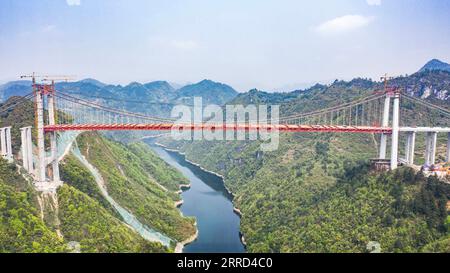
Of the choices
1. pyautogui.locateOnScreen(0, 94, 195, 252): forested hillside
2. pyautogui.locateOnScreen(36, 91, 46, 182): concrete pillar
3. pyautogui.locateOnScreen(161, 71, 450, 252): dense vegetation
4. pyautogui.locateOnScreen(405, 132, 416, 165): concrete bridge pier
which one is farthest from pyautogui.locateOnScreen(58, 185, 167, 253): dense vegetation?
pyautogui.locateOnScreen(405, 132, 416, 165): concrete bridge pier

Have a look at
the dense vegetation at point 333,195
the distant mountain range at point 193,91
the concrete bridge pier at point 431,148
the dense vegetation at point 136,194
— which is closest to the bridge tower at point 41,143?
the dense vegetation at point 136,194

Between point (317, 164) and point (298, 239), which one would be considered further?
point (317, 164)

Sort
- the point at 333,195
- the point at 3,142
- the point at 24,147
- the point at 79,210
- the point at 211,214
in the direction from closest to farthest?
the point at 3,142 → the point at 24,147 → the point at 79,210 → the point at 333,195 → the point at 211,214

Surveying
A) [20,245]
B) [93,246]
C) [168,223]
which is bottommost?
[168,223]

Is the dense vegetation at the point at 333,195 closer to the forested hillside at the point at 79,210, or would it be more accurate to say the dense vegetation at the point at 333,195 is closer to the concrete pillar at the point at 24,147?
the forested hillside at the point at 79,210

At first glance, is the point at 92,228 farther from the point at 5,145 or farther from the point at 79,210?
the point at 5,145

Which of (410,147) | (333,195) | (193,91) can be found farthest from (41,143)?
(193,91)
